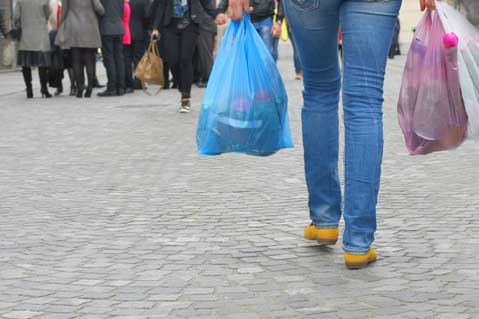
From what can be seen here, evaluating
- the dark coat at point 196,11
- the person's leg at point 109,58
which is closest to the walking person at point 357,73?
the dark coat at point 196,11

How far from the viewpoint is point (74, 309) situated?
3.98 meters

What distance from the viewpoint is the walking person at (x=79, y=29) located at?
55.0 ft

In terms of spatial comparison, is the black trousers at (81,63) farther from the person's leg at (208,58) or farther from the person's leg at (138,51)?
the person's leg at (208,58)

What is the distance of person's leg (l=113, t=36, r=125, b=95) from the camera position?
58.0ft

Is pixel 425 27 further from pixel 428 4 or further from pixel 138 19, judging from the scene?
pixel 138 19

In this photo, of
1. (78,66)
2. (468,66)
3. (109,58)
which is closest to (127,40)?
(109,58)

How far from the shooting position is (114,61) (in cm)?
1761

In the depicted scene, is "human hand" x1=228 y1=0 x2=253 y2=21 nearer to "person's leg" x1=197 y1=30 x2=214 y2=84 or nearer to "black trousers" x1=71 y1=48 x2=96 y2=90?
"black trousers" x1=71 y1=48 x2=96 y2=90

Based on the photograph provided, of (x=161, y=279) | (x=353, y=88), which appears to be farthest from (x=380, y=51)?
(x=161, y=279)

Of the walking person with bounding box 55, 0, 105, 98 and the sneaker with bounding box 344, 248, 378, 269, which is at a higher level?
the sneaker with bounding box 344, 248, 378, 269

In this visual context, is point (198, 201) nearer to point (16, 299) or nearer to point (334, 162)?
point (334, 162)

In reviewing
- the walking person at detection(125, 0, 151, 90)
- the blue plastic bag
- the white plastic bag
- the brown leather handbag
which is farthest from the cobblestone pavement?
the walking person at detection(125, 0, 151, 90)

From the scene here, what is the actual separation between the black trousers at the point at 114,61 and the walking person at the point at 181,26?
4328mm

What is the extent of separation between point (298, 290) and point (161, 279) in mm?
600
